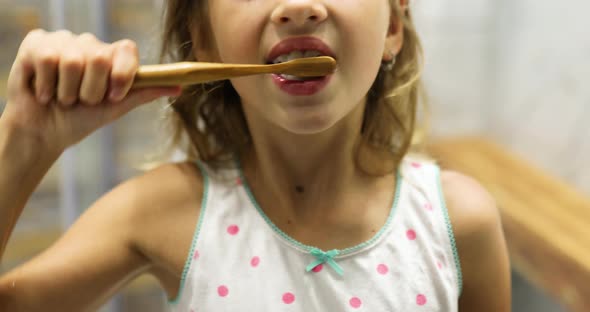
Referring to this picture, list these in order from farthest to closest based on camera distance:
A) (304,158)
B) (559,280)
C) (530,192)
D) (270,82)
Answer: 1. (530,192)
2. (559,280)
3. (304,158)
4. (270,82)

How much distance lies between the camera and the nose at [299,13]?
0.50 meters

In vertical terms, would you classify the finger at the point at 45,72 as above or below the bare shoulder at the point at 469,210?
above

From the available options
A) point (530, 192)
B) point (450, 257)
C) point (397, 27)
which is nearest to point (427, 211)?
point (450, 257)

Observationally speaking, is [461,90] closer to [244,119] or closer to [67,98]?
[244,119]

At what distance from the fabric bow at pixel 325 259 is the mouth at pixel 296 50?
17cm

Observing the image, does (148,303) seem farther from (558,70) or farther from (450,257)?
(558,70)

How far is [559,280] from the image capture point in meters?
0.92

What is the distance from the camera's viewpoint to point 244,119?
0.69 metres

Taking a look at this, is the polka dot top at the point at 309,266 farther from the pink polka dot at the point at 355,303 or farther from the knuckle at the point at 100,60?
the knuckle at the point at 100,60

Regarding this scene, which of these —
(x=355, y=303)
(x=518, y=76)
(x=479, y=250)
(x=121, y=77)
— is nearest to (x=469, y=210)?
(x=479, y=250)

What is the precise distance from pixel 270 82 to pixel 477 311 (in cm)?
31

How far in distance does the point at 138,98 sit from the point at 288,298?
227 millimetres

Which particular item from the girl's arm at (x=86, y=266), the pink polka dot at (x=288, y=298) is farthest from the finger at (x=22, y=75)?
the pink polka dot at (x=288, y=298)

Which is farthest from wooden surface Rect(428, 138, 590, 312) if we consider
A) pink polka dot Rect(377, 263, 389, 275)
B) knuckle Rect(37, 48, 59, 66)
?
knuckle Rect(37, 48, 59, 66)
